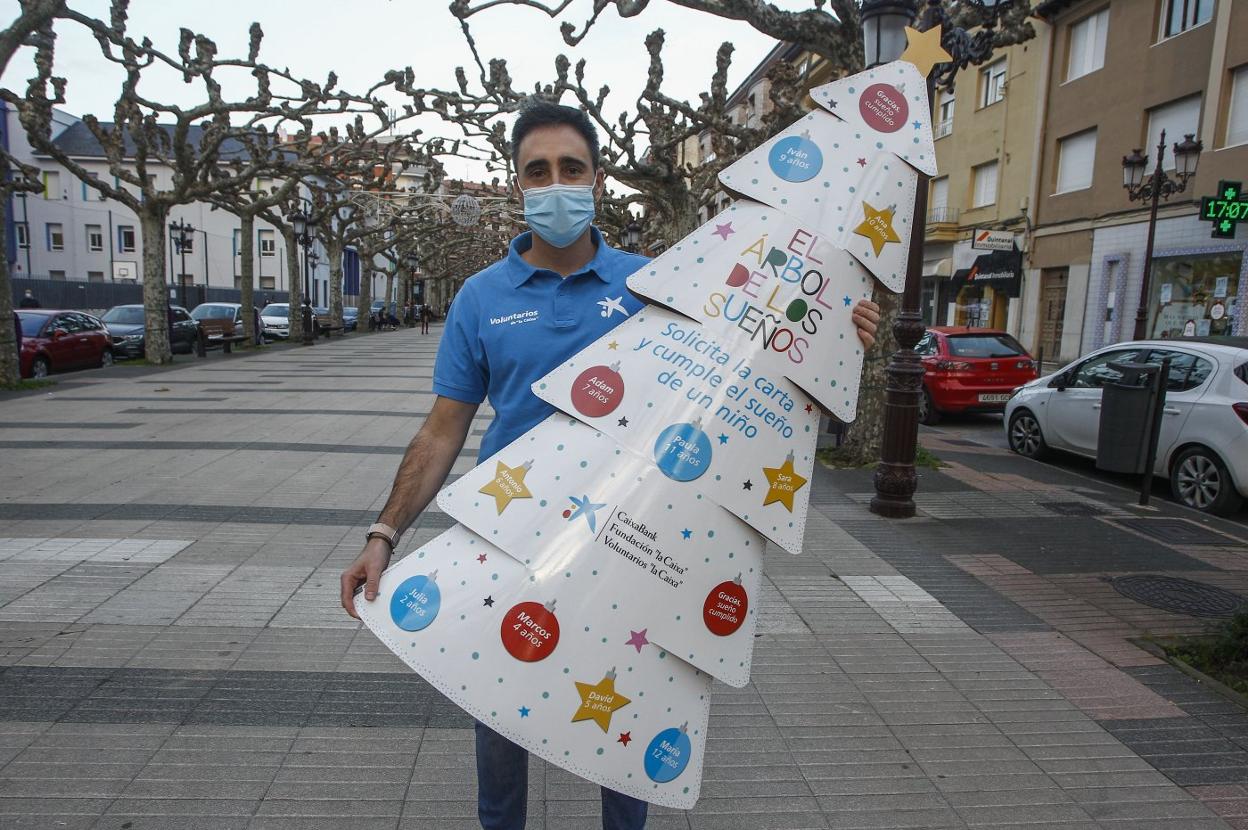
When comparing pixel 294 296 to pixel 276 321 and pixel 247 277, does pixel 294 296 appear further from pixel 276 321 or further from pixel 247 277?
pixel 247 277

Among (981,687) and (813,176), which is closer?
(813,176)

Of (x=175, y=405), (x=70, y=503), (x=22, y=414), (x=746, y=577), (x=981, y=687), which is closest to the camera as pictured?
(x=746, y=577)

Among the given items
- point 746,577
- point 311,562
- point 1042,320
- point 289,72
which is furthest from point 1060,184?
point 746,577

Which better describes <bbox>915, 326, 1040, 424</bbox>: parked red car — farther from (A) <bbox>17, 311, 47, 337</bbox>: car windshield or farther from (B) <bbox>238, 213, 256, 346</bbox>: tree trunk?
(B) <bbox>238, 213, 256, 346</bbox>: tree trunk

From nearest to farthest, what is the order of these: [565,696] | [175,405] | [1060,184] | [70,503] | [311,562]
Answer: [565,696], [311,562], [70,503], [175,405], [1060,184]

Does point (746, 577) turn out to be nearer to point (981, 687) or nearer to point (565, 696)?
point (565, 696)

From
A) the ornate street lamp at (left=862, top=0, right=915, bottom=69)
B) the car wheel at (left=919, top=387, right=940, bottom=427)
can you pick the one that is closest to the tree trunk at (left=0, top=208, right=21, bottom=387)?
the ornate street lamp at (left=862, top=0, right=915, bottom=69)

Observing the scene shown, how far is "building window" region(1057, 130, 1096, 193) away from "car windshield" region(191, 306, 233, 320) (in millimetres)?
26570

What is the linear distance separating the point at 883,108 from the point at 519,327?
1.04 meters

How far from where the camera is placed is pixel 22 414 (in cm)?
1174

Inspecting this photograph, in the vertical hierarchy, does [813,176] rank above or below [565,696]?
above

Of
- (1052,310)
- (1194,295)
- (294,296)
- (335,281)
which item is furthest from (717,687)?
(335,281)

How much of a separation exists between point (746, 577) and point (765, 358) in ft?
1.60

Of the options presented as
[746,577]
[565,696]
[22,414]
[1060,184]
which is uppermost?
[1060,184]
